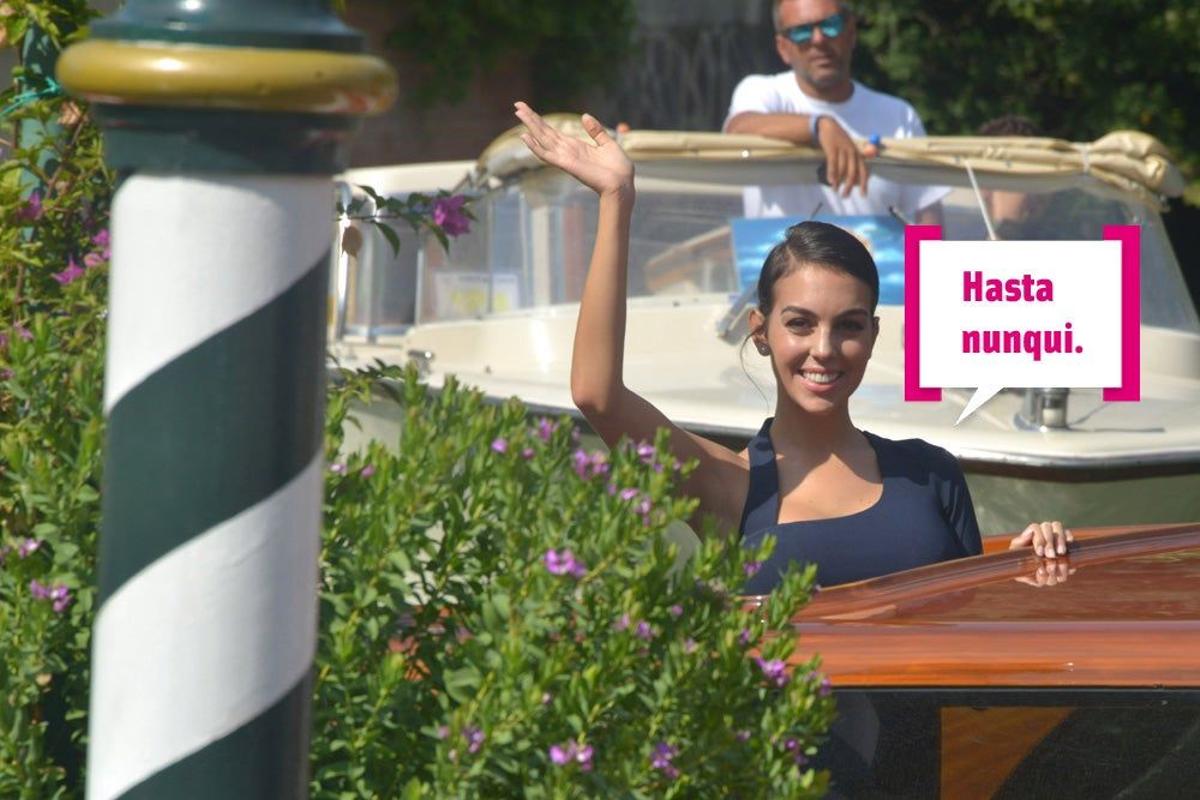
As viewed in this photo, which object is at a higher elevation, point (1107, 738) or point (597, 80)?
point (597, 80)

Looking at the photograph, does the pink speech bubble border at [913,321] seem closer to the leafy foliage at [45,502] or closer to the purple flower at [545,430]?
the purple flower at [545,430]

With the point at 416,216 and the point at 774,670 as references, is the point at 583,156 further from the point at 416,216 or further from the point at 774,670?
the point at 774,670

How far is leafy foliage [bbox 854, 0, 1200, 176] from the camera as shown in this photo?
43.7 feet

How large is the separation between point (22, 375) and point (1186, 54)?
489 inches

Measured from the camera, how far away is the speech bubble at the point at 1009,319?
3.18 m

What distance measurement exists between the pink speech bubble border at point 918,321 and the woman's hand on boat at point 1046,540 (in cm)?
27

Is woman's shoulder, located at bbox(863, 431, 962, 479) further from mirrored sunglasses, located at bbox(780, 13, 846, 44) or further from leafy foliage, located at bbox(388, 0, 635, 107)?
leafy foliage, located at bbox(388, 0, 635, 107)

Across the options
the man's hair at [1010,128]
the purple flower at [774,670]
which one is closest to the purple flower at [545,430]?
the purple flower at [774,670]

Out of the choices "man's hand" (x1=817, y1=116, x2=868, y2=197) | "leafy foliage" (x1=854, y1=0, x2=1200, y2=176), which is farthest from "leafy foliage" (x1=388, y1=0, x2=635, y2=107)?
"man's hand" (x1=817, y1=116, x2=868, y2=197)

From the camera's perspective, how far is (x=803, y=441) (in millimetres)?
3234

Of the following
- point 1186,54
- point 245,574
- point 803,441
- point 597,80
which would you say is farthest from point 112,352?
point 1186,54

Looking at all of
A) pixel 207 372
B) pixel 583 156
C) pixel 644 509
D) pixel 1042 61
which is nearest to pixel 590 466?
pixel 644 509

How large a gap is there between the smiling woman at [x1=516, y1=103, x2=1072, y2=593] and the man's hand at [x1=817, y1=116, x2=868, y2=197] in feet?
9.31

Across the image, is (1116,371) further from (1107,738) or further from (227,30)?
(227,30)
